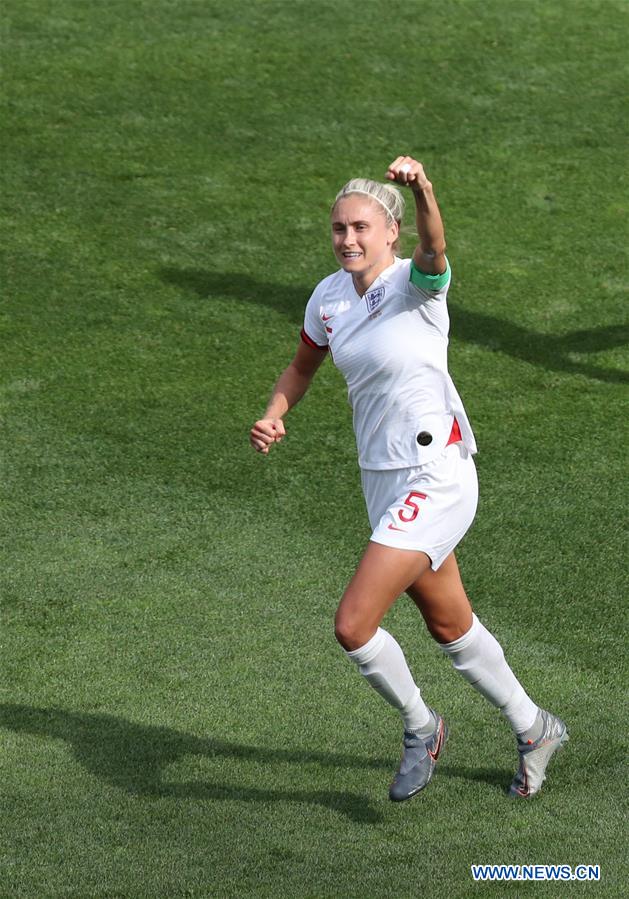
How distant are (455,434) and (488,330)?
4.67 m

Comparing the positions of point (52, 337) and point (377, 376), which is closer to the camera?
point (377, 376)

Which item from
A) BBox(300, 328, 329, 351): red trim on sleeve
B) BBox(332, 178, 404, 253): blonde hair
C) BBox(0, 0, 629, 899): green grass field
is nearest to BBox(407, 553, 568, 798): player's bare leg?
BBox(0, 0, 629, 899): green grass field

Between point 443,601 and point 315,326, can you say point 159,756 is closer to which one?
point 443,601

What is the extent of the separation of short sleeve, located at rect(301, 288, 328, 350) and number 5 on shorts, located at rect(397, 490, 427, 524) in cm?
A: 69

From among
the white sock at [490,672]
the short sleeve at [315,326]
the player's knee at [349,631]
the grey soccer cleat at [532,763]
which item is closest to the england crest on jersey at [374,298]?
the short sleeve at [315,326]

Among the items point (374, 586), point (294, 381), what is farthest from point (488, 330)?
point (374, 586)

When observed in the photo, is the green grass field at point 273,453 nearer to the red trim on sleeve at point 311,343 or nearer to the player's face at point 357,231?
the red trim on sleeve at point 311,343

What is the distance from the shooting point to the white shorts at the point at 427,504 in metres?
4.41

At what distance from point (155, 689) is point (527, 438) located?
3160 mm

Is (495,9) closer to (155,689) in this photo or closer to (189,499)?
(189,499)

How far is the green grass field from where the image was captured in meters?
4.76

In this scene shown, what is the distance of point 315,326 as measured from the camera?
4.73 meters

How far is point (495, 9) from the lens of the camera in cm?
1336

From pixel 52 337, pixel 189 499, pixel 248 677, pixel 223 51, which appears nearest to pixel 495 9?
pixel 223 51
